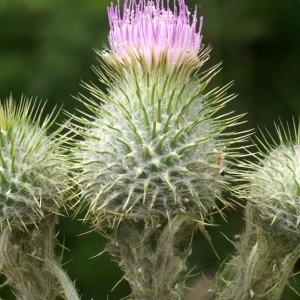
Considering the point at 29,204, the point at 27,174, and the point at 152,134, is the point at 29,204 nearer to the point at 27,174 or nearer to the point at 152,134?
the point at 27,174

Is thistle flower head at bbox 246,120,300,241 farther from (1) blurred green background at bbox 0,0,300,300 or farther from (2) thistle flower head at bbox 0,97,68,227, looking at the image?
(1) blurred green background at bbox 0,0,300,300

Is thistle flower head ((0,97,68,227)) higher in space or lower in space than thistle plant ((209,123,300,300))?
higher

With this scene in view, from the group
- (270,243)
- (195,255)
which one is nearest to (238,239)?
(270,243)

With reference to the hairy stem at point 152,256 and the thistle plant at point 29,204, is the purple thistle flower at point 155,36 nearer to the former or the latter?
the thistle plant at point 29,204

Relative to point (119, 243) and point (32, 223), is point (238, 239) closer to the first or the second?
point (119, 243)

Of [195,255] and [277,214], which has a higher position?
[277,214]

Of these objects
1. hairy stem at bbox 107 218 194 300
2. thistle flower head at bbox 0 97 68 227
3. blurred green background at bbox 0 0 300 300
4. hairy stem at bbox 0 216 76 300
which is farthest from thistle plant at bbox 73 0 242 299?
blurred green background at bbox 0 0 300 300
